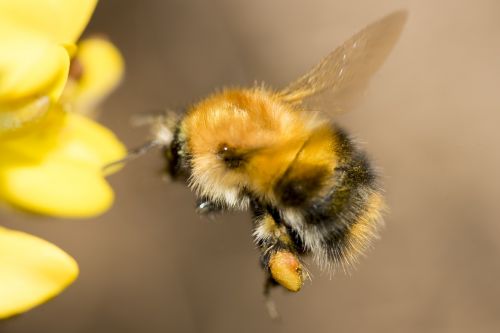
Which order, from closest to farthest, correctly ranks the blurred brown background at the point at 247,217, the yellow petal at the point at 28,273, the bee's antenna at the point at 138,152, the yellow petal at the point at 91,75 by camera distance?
the yellow petal at the point at 28,273
the bee's antenna at the point at 138,152
the yellow petal at the point at 91,75
the blurred brown background at the point at 247,217

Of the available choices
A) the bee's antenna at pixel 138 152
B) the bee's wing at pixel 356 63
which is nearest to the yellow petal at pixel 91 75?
the bee's antenna at pixel 138 152

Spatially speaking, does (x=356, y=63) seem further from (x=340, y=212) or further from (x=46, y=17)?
(x=46, y=17)

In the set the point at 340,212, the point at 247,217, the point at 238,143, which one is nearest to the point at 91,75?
the point at 238,143

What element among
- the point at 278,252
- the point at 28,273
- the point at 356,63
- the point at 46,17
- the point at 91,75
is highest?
the point at 91,75

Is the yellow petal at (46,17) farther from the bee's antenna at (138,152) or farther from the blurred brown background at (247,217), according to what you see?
the blurred brown background at (247,217)

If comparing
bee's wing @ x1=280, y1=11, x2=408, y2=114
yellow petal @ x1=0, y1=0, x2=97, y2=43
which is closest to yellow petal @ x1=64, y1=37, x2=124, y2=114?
yellow petal @ x1=0, y1=0, x2=97, y2=43

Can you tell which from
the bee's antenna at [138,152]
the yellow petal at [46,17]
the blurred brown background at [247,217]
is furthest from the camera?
the blurred brown background at [247,217]

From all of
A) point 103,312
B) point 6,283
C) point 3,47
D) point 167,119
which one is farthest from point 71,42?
point 103,312
